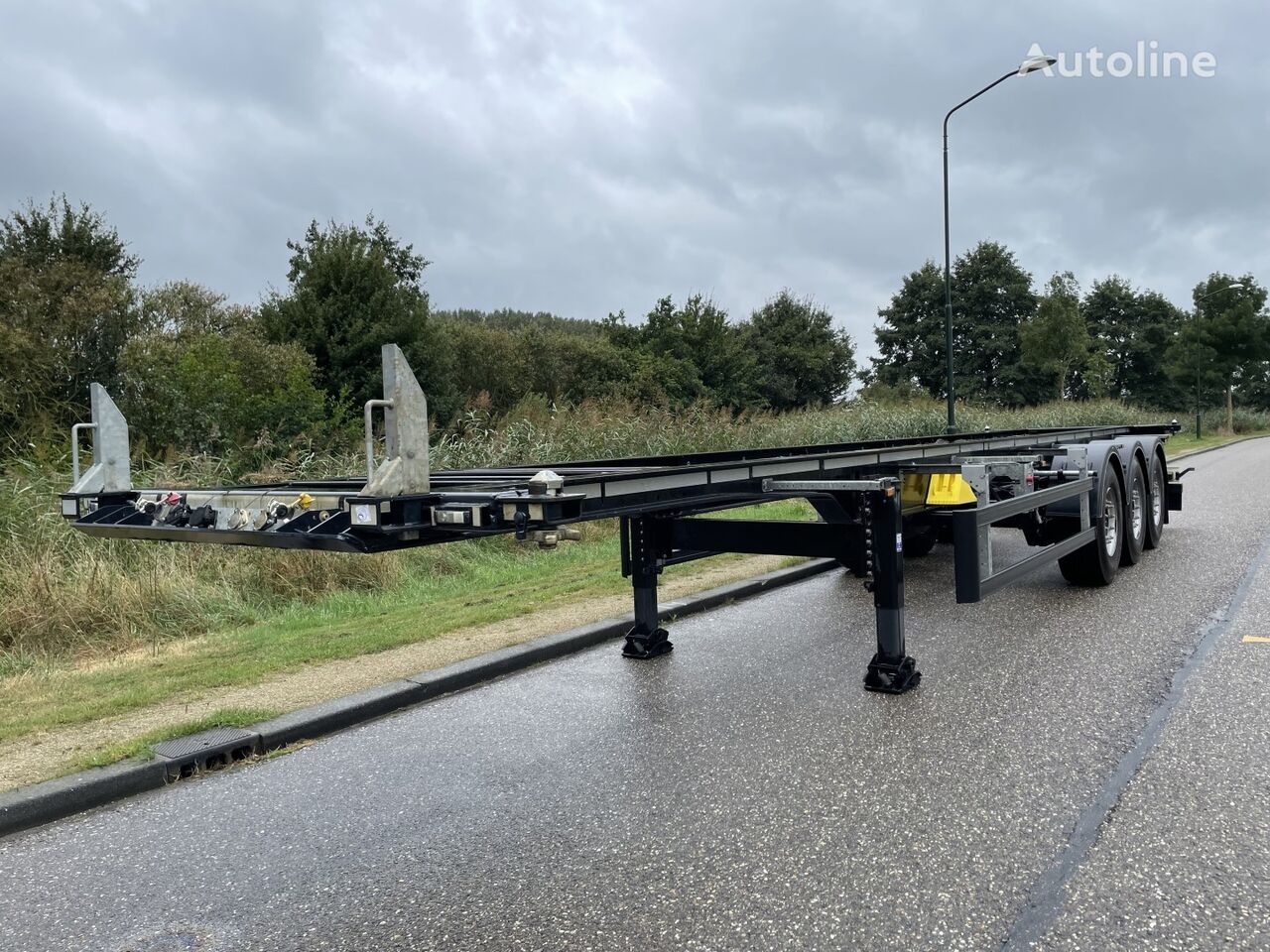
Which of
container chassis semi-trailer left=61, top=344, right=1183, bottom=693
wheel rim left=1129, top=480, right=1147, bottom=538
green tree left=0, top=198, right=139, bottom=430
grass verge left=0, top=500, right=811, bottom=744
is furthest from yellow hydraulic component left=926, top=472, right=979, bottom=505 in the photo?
green tree left=0, top=198, right=139, bottom=430

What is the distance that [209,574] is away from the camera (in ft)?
27.8

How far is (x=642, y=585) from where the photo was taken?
19.8 ft

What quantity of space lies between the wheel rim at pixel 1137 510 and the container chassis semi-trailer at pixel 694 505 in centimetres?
4

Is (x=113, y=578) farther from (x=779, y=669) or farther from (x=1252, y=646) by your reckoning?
(x=1252, y=646)

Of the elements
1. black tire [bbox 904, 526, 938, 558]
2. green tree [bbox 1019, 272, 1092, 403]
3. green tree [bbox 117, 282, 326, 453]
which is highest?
green tree [bbox 1019, 272, 1092, 403]

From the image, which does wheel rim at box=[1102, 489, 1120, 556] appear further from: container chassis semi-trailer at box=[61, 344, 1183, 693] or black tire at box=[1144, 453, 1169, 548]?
black tire at box=[1144, 453, 1169, 548]

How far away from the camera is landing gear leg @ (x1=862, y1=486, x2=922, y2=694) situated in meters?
5.06

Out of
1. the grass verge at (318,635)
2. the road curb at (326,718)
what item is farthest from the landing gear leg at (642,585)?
the grass verge at (318,635)

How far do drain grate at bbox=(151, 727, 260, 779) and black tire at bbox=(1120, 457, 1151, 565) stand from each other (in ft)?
25.2

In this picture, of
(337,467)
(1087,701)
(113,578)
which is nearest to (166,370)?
(337,467)

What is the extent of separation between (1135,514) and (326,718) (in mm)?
7864

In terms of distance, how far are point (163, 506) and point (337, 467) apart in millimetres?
7305

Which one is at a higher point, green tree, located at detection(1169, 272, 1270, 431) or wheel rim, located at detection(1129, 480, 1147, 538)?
green tree, located at detection(1169, 272, 1270, 431)

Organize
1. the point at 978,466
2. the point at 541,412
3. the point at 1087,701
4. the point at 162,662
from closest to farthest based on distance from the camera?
the point at 1087,701 → the point at 978,466 → the point at 162,662 → the point at 541,412
